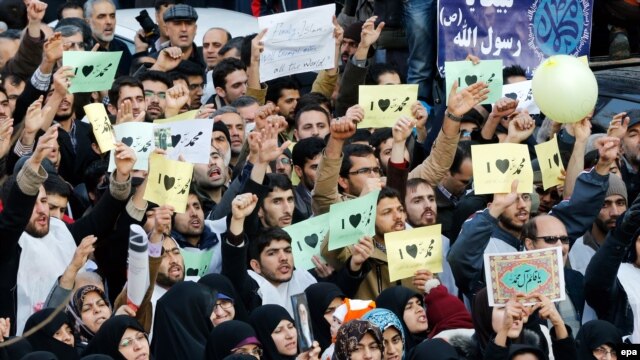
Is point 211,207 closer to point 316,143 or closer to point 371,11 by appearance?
point 316,143

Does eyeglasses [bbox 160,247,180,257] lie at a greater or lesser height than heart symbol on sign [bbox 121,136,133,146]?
lesser

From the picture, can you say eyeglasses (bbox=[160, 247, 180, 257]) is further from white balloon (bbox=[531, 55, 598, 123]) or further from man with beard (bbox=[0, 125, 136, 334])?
white balloon (bbox=[531, 55, 598, 123])

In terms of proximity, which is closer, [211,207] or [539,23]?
[211,207]

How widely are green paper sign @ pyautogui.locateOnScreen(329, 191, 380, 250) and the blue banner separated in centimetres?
291

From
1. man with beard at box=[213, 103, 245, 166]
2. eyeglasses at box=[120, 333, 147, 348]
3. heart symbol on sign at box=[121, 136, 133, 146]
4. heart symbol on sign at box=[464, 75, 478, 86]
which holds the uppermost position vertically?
heart symbol on sign at box=[121, 136, 133, 146]

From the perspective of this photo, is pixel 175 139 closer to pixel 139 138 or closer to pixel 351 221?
pixel 139 138

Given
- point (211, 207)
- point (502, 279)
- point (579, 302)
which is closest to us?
point (502, 279)

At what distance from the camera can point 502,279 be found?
1160cm

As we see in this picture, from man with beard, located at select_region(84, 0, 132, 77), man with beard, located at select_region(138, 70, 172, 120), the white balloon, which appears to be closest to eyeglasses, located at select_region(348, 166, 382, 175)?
the white balloon

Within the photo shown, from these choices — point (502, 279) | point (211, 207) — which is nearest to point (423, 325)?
point (502, 279)

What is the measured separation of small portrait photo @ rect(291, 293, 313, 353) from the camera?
38.5 feet

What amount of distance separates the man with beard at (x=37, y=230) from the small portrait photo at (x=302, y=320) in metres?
1.28

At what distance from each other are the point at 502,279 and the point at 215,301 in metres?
1.61

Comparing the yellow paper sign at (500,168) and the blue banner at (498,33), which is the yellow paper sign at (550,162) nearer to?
the yellow paper sign at (500,168)
